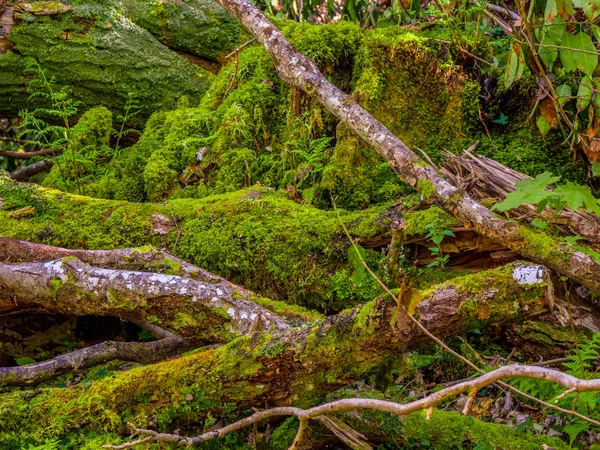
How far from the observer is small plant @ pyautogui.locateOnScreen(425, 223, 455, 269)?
3.72 meters

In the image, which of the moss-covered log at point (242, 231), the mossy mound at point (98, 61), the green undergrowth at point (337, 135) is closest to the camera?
the moss-covered log at point (242, 231)

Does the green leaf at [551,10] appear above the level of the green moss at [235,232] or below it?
above

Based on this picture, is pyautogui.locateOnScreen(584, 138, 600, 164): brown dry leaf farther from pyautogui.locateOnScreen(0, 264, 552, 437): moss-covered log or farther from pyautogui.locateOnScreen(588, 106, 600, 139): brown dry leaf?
pyautogui.locateOnScreen(0, 264, 552, 437): moss-covered log

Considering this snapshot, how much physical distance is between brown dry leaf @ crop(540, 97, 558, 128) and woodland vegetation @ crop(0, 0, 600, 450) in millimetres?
21

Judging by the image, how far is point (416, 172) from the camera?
12.4 feet

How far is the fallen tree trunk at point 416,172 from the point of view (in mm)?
3229

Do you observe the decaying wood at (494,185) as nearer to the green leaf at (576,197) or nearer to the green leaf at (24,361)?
the green leaf at (576,197)

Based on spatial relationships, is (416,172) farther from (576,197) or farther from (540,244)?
(576,197)

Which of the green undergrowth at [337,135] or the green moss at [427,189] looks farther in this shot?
the green undergrowth at [337,135]

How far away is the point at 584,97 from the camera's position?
4051 millimetres

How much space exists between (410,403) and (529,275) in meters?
0.83

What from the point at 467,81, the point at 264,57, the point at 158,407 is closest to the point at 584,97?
the point at 467,81

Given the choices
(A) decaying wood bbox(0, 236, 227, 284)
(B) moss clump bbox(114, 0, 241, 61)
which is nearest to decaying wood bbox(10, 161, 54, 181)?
(B) moss clump bbox(114, 0, 241, 61)

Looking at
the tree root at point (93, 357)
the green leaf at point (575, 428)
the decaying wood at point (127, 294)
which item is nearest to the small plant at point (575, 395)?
the green leaf at point (575, 428)
